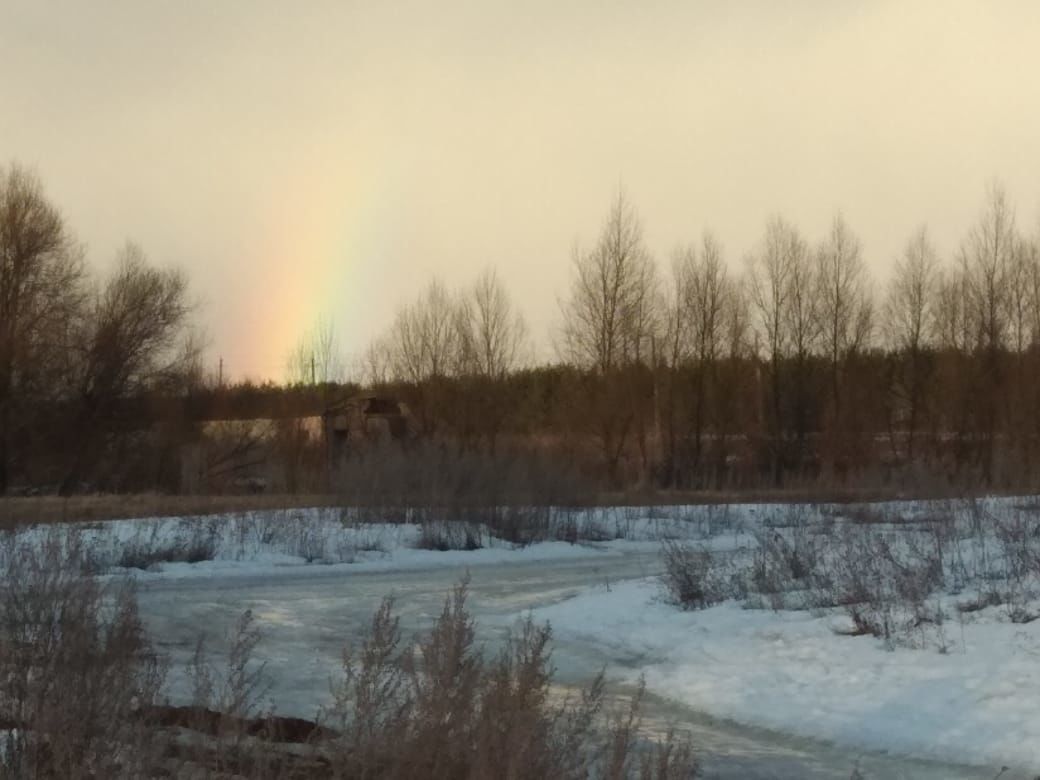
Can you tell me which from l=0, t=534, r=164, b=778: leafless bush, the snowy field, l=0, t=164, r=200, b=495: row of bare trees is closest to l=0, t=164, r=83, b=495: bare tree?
l=0, t=164, r=200, b=495: row of bare trees

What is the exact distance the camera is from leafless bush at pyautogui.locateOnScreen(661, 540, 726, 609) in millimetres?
15250

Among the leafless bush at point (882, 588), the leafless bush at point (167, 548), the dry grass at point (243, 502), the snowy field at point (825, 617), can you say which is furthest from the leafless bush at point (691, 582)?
the leafless bush at point (167, 548)

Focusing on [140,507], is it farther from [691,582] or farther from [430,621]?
[691,582]

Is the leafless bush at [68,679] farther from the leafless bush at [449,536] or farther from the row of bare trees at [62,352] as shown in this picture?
the row of bare trees at [62,352]

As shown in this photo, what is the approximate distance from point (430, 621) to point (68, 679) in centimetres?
904

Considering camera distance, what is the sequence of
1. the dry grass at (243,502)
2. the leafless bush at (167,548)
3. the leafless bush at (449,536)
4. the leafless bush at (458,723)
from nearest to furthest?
Result: the leafless bush at (458,723) < the leafless bush at (167,548) < the leafless bush at (449,536) < the dry grass at (243,502)

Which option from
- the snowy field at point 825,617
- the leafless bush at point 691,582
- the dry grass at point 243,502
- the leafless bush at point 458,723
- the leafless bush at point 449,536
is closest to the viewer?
the leafless bush at point 458,723

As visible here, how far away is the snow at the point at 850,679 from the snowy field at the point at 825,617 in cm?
2

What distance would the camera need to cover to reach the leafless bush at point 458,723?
510cm

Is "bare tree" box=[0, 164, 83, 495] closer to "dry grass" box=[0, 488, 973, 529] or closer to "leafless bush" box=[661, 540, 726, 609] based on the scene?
"dry grass" box=[0, 488, 973, 529]

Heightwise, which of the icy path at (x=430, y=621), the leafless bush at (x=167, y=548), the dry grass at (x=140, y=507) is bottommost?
the icy path at (x=430, y=621)

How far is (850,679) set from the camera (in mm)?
10750

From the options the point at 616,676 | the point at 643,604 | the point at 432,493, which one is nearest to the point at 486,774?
the point at 616,676

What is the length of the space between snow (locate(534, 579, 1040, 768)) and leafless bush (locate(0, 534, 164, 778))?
10.7ft
